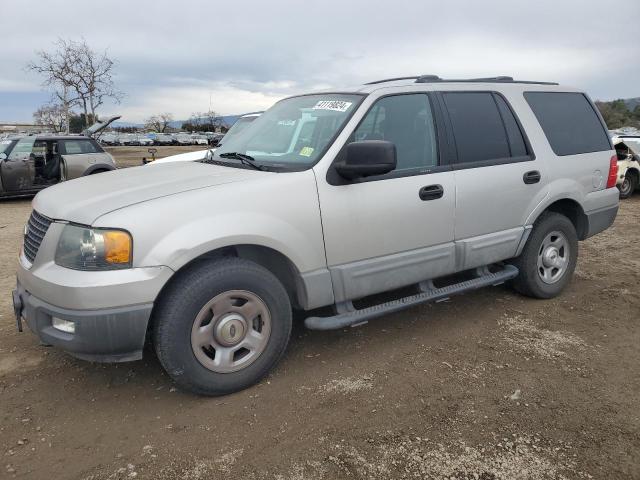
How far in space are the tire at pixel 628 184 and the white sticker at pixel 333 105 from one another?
1066 cm

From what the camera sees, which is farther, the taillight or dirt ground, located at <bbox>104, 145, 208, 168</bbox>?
dirt ground, located at <bbox>104, 145, 208, 168</bbox>

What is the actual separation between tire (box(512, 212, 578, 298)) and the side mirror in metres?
2.05

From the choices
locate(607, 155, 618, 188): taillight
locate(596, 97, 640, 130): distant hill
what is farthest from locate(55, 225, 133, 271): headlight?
locate(596, 97, 640, 130): distant hill

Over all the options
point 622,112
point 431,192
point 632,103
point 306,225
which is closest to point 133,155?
point 431,192

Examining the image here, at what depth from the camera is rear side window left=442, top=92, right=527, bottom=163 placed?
404 cm

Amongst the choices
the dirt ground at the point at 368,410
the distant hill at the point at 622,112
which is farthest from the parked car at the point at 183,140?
the dirt ground at the point at 368,410

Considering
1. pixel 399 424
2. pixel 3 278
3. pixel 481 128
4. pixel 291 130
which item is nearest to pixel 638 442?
pixel 399 424

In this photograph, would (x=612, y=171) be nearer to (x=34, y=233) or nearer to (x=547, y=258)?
(x=547, y=258)

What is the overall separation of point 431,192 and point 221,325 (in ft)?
5.87

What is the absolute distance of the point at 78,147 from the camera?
1255 centimetres

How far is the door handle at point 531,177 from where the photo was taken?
14.2ft

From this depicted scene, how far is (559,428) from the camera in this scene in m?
2.84

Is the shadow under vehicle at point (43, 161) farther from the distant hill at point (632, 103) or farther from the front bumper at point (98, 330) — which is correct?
the distant hill at point (632, 103)

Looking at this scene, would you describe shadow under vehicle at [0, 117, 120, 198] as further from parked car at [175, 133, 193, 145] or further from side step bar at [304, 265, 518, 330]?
parked car at [175, 133, 193, 145]
